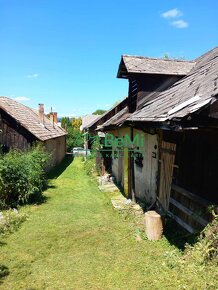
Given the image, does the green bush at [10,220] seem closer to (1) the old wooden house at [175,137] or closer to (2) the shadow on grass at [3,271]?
(2) the shadow on grass at [3,271]

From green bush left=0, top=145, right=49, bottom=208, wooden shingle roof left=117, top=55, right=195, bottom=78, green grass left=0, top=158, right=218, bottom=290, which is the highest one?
wooden shingle roof left=117, top=55, right=195, bottom=78

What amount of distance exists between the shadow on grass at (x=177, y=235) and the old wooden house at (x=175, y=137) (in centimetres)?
20

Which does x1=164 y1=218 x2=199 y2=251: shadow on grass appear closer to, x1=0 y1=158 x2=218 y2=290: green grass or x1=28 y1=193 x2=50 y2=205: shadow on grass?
x1=0 y1=158 x2=218 y2=290: green grass

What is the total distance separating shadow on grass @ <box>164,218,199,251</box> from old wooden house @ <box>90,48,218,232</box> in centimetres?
20

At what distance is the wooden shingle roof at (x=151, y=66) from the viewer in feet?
33.7

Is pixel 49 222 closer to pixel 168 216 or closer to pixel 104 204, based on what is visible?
pixel 104 204

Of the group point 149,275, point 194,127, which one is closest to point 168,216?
point 149,275

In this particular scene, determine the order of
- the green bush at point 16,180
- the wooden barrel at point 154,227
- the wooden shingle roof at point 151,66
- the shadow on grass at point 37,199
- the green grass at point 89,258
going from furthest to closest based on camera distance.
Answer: the shadow on grass at point 37,199
the green bush at point 16,180
the wooden shingle roof at point 151,66
the wooden barrel at point 154,227
the green grass at point 89,258

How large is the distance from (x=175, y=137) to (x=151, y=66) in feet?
13.0

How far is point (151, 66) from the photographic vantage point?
10.7 meters

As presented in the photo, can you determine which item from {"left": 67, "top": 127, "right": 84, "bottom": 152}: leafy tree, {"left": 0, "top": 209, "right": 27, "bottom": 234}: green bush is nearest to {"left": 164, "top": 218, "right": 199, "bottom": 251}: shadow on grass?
{"left": 0, "top": 209, "right": 27, "bottom": 234}: green bush

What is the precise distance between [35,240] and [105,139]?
448 inches

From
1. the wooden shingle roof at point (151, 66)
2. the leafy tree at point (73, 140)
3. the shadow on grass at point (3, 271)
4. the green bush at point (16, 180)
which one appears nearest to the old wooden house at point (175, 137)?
the wooden shingle roof at point (151, 66)

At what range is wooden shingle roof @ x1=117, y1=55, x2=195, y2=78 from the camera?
10.3m
